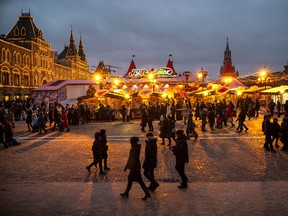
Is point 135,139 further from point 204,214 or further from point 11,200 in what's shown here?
point 11,200

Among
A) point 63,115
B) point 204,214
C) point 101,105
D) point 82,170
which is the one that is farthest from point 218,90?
point 204,214

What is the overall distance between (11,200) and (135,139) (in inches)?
129

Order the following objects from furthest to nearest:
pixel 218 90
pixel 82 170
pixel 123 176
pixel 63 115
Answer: pixel 218 90, pixel 63 115, pixel 82 170, pixel 123 176

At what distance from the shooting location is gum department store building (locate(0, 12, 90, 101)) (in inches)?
2000

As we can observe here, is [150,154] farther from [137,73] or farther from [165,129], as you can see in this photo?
[137,73]

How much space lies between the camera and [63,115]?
17953mm

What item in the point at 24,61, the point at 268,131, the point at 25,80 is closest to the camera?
the point at 268,131

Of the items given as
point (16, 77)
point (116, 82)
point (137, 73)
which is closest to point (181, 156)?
point (116, 82)

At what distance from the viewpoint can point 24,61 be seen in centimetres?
5791

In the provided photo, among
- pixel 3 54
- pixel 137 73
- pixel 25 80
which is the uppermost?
pixel 3 54

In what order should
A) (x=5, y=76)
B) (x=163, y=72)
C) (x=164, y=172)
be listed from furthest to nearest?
(x=5, y=76) → (x=163, y=72) → (x=164, y=172)

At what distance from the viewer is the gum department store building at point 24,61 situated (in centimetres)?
5081

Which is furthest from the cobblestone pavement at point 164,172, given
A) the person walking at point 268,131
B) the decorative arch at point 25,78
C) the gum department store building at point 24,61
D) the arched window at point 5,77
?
the decorative arch at point 25,78

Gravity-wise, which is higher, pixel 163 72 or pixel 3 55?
pixel 3 55
